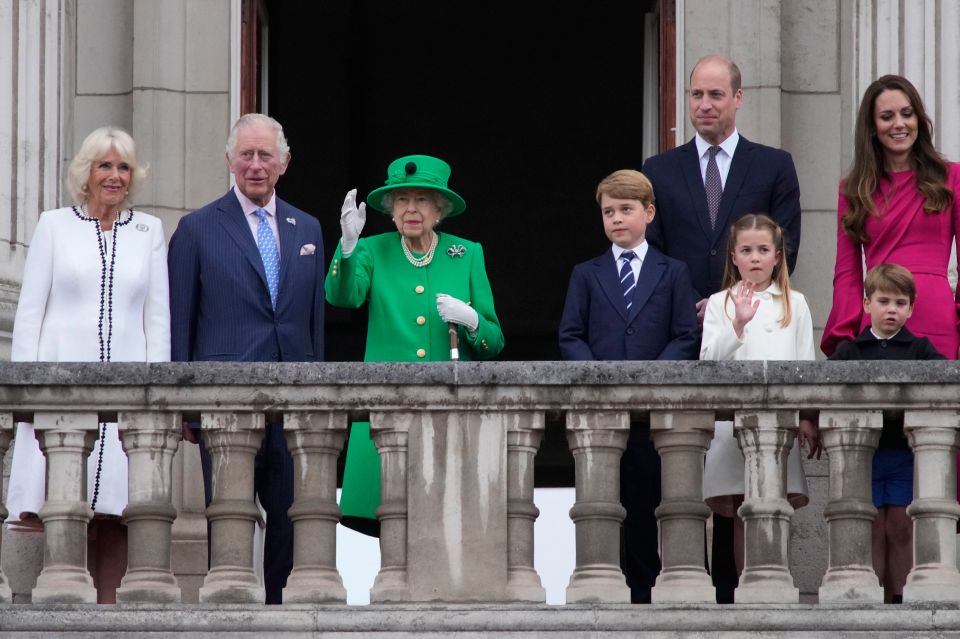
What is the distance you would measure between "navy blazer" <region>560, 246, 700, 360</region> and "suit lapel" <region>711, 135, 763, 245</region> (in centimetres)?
43

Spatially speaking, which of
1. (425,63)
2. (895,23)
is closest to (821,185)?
(895,23)

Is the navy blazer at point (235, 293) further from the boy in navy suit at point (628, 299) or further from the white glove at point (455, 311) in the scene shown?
the boy in navy suit at point (628, 299)

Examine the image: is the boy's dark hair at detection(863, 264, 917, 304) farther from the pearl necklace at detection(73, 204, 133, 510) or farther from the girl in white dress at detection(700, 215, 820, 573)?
the pearl necklace at detection(73, 204, 133, 510)

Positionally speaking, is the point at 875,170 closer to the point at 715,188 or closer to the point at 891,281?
the point at 891,281

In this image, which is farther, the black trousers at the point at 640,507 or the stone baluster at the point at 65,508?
the black trousers at the point at 640,507

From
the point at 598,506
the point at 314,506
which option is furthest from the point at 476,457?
the point at 314,506

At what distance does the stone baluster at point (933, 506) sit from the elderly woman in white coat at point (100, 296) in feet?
9.06

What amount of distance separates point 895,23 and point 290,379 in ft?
15.1

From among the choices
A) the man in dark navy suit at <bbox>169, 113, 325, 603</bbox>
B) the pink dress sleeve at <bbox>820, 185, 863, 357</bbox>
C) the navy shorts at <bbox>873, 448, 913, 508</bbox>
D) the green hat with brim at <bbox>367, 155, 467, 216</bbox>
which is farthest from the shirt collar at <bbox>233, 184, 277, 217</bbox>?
the navy shorts at <bbox>873, 448, 913, 508</bbox>

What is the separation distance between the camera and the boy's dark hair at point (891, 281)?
330 inches

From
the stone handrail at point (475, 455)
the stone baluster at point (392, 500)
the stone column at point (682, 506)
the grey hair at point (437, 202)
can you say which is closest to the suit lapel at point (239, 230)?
the grey hair at point (437, 202)

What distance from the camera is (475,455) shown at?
807cm

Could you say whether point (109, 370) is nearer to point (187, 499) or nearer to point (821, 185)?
point (187, 499)

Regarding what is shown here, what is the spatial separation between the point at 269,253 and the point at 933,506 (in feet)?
8.79
